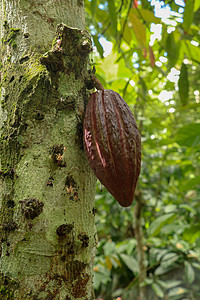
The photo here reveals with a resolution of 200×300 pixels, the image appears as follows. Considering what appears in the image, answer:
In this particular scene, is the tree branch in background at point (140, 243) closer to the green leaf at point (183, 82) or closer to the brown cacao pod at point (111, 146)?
the green leaf at point (183, 82)

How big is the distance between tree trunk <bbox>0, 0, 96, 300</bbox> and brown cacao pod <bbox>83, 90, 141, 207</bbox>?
1.2 inches

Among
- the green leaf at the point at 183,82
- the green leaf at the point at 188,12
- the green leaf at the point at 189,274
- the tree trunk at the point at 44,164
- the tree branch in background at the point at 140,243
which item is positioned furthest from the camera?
the tree branch in background at the point at 140,243

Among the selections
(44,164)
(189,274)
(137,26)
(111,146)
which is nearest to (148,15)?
(137,26)

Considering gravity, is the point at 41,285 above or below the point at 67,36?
below

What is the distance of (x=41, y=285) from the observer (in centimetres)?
52

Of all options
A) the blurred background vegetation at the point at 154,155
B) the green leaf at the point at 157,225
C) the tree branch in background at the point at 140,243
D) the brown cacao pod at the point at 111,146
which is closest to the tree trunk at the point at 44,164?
the brown cacao pod at the point at 111,146

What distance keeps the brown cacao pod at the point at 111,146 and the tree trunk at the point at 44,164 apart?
3cm

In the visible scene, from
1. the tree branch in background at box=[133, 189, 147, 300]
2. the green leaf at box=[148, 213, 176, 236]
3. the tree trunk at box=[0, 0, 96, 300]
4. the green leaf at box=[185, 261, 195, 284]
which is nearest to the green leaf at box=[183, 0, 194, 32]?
the tree trunk at box=[0, 0, 96, 300]

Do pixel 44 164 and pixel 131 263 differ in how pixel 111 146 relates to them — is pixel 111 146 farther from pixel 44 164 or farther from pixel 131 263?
pixel 131 263

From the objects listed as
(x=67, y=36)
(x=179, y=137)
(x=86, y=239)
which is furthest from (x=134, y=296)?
(x=67, y=36)

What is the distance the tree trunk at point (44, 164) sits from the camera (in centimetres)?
53

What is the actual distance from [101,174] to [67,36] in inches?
11.9

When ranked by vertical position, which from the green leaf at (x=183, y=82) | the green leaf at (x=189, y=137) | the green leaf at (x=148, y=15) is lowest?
the green leaf at (x=189, y=137)

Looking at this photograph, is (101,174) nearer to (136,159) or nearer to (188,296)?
(136,159)
